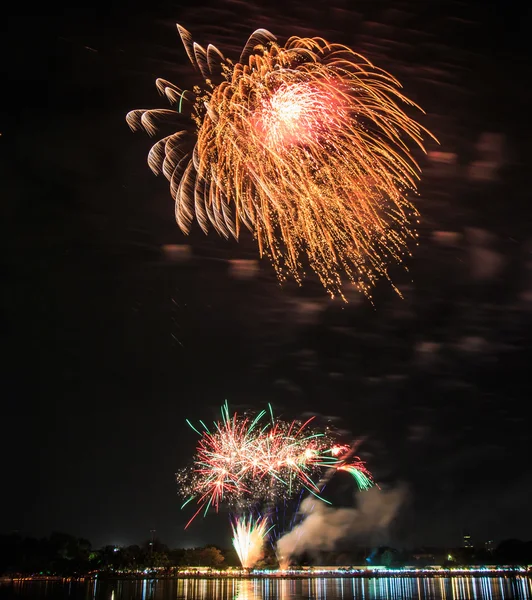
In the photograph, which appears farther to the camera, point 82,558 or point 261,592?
point 82,558

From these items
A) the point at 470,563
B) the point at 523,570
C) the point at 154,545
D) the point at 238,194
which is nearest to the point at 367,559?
the point at 470,563

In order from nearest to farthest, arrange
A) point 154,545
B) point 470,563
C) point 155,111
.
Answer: point 155,111 → point 154,545 → point 470,563

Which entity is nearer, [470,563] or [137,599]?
[137,599]

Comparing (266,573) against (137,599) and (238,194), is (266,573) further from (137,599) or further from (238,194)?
(238,194)

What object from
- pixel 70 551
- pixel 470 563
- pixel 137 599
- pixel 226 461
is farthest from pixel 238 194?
pixel 470 563

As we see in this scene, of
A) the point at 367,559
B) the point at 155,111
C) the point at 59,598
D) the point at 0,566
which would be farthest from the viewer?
the point at 367,559

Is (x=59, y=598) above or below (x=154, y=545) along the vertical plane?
below

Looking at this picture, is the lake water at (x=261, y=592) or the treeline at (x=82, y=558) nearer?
the lake water at (x=261, y=592)

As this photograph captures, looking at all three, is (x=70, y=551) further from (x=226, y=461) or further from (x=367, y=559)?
(x=226, y=461)

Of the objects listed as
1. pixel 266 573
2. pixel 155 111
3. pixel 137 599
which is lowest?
pixel 137 599

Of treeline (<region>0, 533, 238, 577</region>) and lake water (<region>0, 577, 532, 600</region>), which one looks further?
treeline (<region>0, 533, 238, 577</region>)
